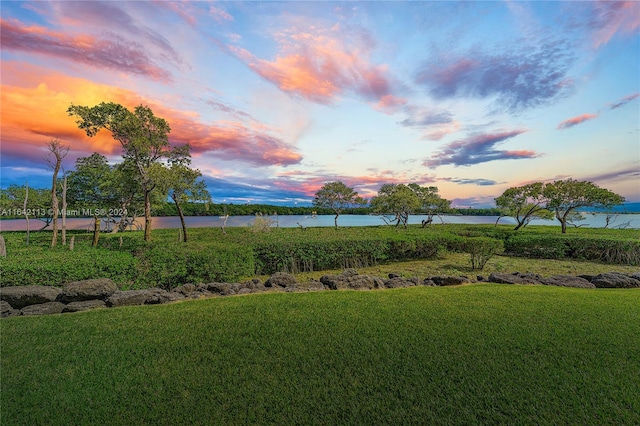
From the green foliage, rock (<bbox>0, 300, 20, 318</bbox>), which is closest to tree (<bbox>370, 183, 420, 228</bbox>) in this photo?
the green foliage

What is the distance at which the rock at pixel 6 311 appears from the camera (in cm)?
524

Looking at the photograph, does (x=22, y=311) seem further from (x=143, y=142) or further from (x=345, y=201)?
(x=345, y=201)

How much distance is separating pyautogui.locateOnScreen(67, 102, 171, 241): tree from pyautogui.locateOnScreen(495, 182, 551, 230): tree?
96.9ft

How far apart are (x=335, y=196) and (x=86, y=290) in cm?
2848

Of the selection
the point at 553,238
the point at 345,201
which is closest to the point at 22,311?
the point at 553,238

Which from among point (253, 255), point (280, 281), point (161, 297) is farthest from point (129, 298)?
point (253, 255)

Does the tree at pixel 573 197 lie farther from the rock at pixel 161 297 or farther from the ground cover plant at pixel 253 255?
the rock at pixel 161 297

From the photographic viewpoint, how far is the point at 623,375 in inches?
139

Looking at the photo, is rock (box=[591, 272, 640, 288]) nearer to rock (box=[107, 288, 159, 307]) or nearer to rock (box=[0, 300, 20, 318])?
rock (box=[107, 288, 159, 307])

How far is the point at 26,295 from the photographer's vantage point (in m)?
5.59

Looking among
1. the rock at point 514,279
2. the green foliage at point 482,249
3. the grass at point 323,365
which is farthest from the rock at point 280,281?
the green foliage at point 482,249

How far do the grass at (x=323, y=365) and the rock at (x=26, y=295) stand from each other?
720mm

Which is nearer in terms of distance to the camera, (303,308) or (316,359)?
(316,359)

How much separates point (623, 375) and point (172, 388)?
5.46 meters
